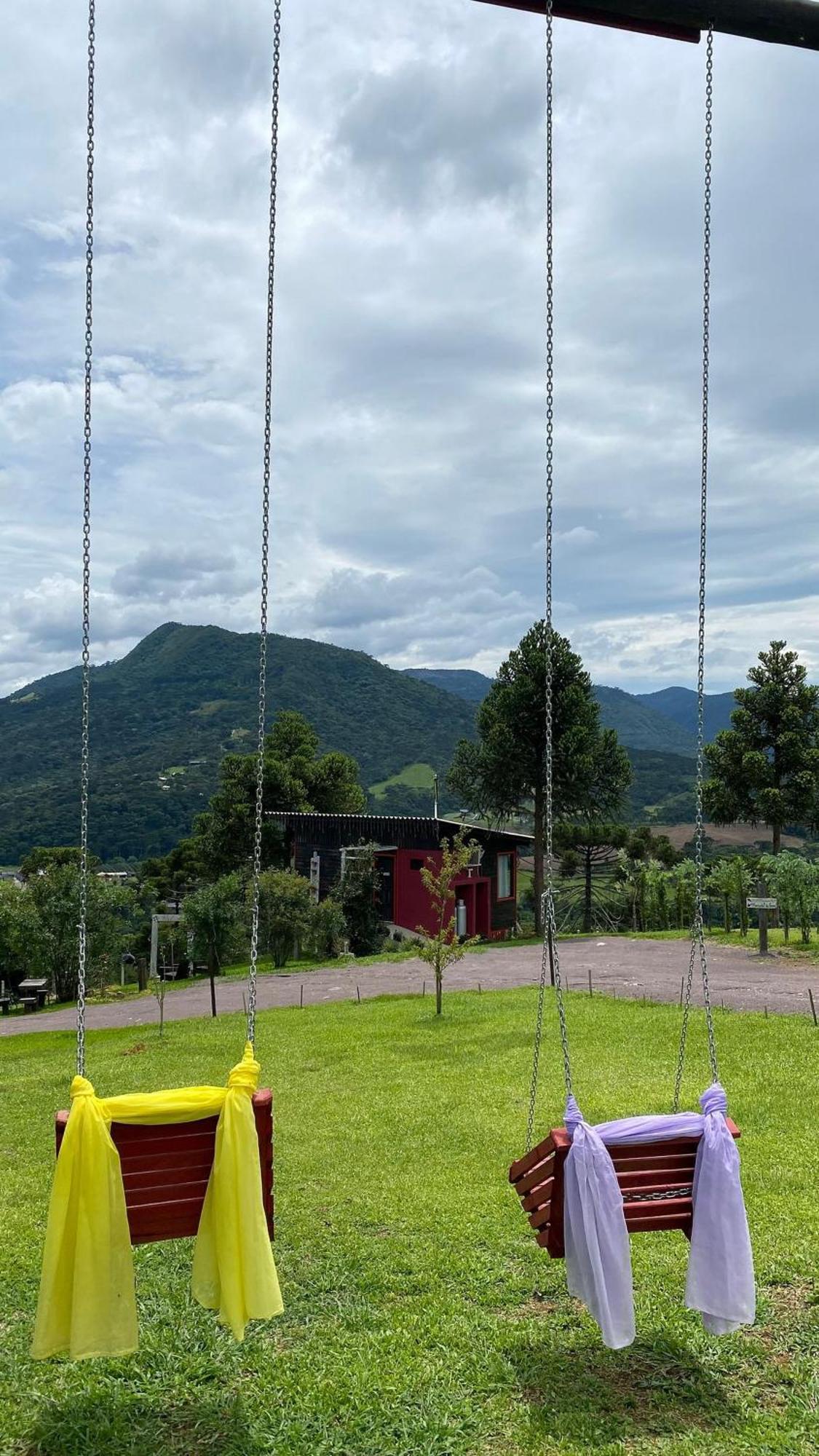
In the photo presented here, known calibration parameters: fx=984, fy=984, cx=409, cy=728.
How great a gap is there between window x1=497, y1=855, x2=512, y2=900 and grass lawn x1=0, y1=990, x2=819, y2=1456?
31.5m

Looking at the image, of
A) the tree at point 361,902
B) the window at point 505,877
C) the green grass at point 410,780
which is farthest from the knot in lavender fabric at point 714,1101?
the green grass at point 410,780

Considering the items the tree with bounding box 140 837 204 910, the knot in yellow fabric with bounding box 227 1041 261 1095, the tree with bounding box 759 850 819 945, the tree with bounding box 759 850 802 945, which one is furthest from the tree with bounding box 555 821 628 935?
the knot in yellow fabric with bounding box 227 1041 261 1095

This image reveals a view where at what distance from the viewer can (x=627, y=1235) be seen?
4559 millimetres

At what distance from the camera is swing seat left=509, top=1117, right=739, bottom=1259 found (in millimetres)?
4773

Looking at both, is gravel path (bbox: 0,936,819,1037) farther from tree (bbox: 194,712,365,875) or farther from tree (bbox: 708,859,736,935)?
tree (bbox: 194,712,365,875)

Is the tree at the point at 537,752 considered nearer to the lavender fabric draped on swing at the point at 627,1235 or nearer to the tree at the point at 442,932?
the tree at the point at 442,932

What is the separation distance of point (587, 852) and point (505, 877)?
13.0ft

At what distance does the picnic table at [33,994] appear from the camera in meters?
33.9

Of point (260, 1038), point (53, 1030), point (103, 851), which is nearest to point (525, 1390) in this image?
point (260, 1038)

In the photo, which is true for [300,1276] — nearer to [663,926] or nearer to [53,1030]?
[53,1030]

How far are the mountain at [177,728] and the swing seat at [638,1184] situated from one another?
9015 centimetres

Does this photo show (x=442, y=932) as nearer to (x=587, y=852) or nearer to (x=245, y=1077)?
(x=245, y=1077)

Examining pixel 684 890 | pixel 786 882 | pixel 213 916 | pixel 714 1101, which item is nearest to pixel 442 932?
pixel 213 916

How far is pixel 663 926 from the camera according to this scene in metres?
41.9
